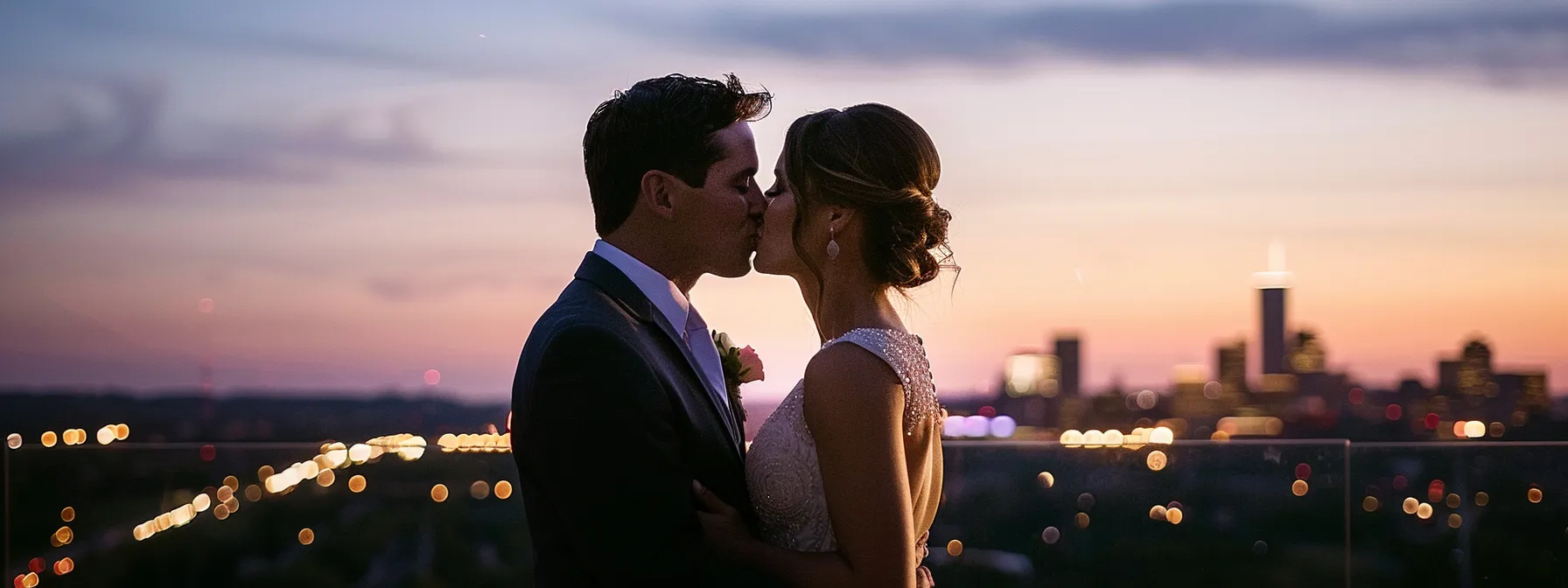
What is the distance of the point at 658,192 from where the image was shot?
2.26m

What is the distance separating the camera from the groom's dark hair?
2225 mm

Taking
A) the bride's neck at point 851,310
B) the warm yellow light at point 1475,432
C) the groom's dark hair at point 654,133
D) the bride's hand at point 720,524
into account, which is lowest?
the warm yellow light at point 1475,432

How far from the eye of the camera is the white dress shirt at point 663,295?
86.6 inches

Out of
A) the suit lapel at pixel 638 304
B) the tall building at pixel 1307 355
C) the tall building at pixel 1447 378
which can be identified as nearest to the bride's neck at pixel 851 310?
the suit lapel at pixel 638 304

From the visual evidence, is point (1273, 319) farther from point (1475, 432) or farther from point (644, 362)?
point (644, 362)

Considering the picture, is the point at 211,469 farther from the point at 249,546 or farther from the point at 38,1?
the point at 38,1

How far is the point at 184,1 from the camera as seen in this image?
1594cm

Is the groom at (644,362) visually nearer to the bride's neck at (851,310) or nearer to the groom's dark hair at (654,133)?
the groom's dark hair at (654,133)

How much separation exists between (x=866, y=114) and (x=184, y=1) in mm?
15723

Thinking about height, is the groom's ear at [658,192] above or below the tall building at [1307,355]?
above

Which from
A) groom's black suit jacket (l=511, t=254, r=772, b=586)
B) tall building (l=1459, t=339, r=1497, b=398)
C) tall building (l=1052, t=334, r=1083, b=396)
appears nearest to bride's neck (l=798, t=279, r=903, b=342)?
groom's black suit jacket (l=511, t=254, r=772, b=586)

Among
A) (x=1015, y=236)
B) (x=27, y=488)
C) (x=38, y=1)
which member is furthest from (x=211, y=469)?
(x=1015, y=236)

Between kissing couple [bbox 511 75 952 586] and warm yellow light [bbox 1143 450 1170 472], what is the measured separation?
6.65ft

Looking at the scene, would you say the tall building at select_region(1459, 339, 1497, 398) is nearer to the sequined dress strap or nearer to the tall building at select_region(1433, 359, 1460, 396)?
the tall building at select_region(1433, 359, 1460, 396)
